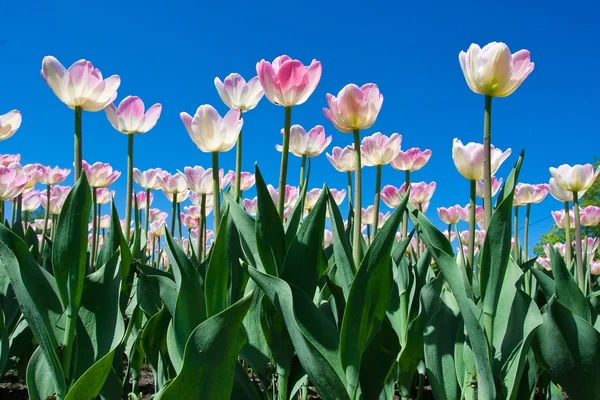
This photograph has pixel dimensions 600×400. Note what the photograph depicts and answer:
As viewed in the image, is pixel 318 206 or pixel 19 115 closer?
pixel 318 206

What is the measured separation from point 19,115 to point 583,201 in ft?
88.2

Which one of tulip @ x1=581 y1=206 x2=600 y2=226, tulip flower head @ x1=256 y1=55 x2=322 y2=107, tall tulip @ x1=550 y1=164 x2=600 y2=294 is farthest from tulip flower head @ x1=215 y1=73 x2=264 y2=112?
tulip @ x1=581 y1=206 x2=600 y2=226

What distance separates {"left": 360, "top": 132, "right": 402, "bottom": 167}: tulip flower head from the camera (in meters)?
2.22

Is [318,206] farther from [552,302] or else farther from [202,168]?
[202,168]

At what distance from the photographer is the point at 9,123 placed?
2.33 meters

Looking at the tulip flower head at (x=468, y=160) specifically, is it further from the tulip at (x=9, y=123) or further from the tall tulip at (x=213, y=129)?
the tulip at (x=9, y=123)

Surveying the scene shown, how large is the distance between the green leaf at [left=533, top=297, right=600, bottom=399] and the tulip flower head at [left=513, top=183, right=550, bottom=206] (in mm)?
2187

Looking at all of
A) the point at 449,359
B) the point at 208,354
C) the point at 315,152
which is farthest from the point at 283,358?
the point at 315,152

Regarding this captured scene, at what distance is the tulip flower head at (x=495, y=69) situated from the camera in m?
1.51

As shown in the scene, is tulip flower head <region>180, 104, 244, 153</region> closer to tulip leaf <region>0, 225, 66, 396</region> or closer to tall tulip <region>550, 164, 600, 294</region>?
tulip leaf <region>0, 225, 66, 396</region>

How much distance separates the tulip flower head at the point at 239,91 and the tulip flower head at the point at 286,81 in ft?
1.33

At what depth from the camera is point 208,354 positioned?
1063 mm

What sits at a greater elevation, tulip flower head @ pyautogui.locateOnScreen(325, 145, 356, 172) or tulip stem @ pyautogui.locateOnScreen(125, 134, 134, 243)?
tulip flower head @ pyautogui.locateOnScreen(325, 145, 356, 172)

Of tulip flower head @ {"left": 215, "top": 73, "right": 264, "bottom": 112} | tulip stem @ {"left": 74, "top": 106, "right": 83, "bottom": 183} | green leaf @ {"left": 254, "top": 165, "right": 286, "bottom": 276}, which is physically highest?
tulip flower head @ {"left": 215, "top": 73, "right": 264, "bottom": 112}
